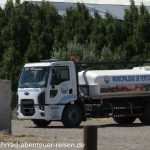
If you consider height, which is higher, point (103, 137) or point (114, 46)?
point (114, 46)

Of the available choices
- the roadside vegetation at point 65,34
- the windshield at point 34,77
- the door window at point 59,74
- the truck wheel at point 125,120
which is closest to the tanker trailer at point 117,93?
the truck wheel at point 125,120

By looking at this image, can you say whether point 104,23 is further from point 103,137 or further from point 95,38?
point 103,137

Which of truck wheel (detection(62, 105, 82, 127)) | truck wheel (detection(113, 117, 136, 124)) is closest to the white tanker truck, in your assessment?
truck wheel (detection(62, 105, 82, 127))

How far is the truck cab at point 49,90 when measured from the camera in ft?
96.0

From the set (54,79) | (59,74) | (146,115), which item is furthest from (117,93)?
(54,79)

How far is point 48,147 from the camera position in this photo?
736 inches

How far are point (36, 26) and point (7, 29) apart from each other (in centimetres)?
229

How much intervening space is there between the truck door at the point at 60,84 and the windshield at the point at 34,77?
1.01 ft

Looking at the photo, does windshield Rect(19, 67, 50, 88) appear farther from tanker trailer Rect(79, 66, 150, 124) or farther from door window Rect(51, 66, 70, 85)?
tanker trailer Rect(79, 66, 150, 124)

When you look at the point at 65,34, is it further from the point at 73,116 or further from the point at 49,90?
the point at 49,90

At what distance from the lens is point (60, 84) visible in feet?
96.4

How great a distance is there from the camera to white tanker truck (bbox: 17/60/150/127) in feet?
96.2

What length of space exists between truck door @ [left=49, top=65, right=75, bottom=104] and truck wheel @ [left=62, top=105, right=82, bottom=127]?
0.58 meters

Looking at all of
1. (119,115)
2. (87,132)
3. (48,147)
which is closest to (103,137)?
(48,147)
